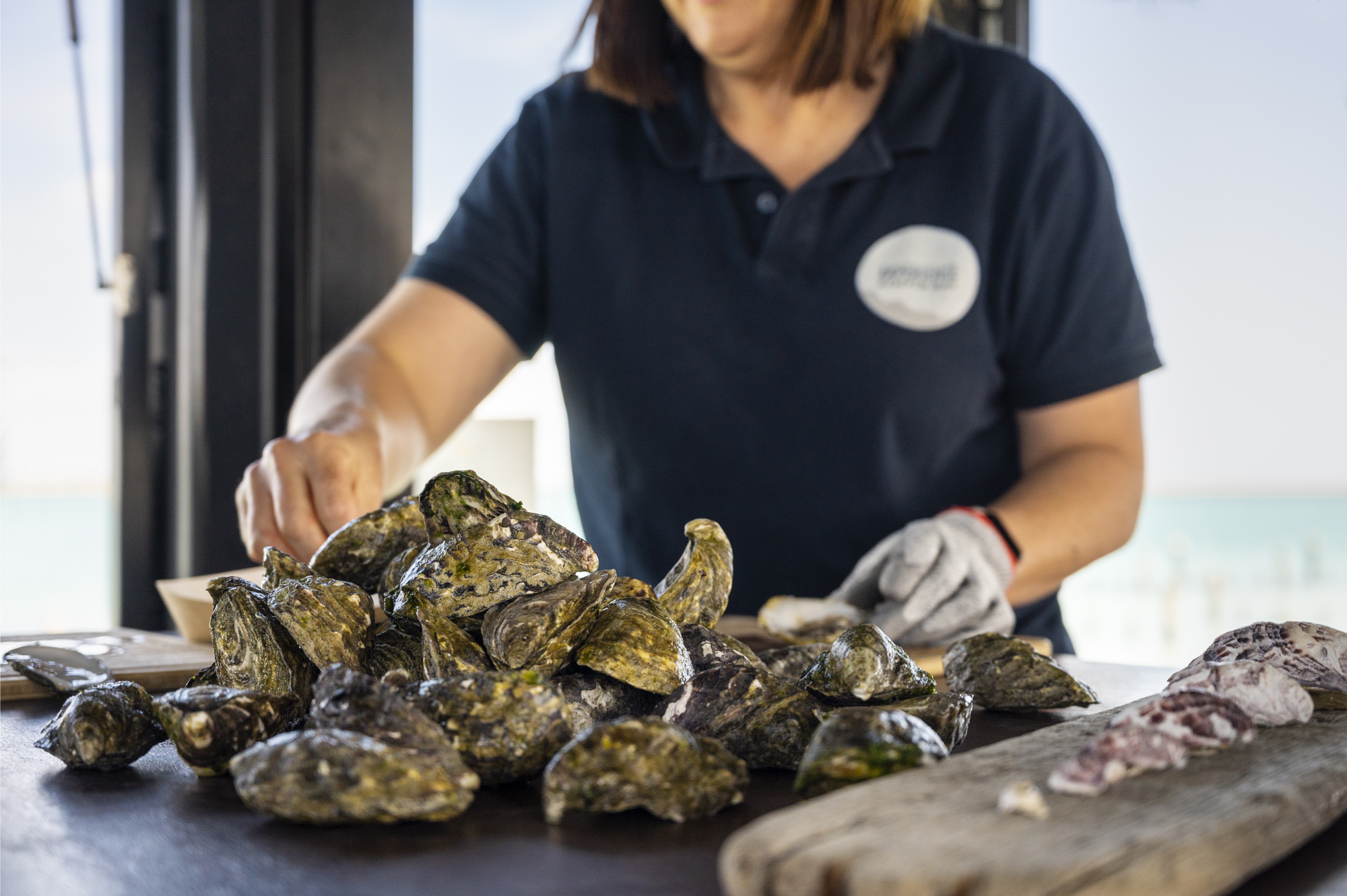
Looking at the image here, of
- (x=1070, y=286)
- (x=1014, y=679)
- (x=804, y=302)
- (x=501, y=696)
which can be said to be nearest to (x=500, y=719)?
(x=501, y=696)

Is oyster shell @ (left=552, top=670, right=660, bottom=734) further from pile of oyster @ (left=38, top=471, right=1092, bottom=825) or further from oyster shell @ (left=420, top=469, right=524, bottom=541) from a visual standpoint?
oyster shell @ (left=420, top=469, right=524, bottom=541)

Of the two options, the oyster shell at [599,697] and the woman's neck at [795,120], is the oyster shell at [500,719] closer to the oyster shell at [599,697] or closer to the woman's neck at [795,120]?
the oyster shell at [599,697]

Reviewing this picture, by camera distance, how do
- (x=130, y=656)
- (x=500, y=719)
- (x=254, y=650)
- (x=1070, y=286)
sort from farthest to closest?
1. (x=1070, y=286)
2. (x=130, y=656)
3. (x=254, y=650)
4. (x=500, y=719)

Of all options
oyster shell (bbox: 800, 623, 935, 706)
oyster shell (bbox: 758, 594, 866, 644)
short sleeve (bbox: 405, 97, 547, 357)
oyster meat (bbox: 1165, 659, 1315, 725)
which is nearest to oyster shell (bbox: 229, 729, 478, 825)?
oyster shell (bbox: 800, 623, 935, 706)

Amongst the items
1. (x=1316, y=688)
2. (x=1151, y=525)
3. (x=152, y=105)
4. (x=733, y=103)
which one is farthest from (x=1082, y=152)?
(x=1151, y=525)

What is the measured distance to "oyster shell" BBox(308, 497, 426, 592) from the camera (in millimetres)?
679

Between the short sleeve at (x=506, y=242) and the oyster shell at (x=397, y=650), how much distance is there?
3.12 feet

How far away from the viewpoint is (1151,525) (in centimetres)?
2166

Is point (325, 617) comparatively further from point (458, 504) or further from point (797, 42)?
point (797, 42)

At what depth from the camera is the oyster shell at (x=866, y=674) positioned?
0.55 meters

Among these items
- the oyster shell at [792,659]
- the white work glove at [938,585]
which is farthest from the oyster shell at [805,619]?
the oyster shell at [792,659]

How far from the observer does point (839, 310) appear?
4.61 feet

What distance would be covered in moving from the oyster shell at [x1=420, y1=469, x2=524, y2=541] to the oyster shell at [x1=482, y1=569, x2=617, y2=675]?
72 millimetres

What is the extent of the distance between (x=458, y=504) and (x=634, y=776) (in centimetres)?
24
